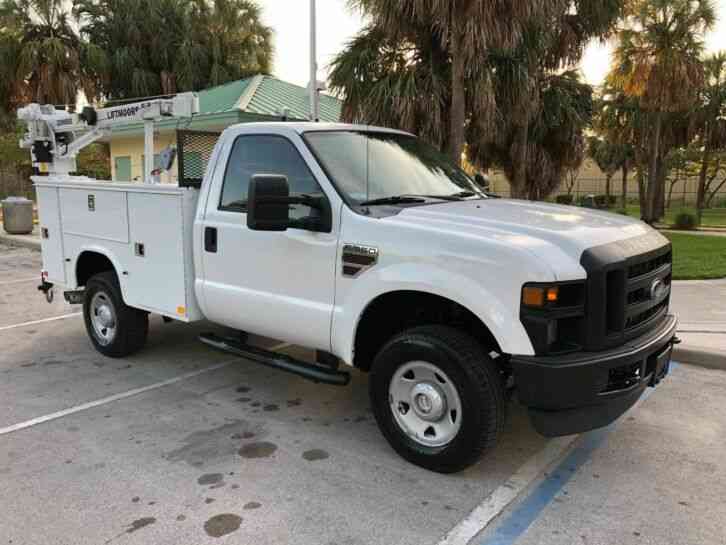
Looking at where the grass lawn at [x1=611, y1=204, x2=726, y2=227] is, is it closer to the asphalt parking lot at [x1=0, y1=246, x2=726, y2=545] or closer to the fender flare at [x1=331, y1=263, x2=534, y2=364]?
the asphalt parking lot at [x1=0, y1=246, x2=726, y2=545]

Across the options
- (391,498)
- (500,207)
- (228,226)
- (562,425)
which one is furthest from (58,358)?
(562,425)

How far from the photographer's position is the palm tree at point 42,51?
2027cm

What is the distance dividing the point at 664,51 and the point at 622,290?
61.2 ft

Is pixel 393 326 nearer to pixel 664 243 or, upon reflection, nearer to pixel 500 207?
pixel 500 207

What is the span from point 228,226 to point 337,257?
108cm

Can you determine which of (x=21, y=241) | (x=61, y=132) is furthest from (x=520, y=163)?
(x=21, y=241)

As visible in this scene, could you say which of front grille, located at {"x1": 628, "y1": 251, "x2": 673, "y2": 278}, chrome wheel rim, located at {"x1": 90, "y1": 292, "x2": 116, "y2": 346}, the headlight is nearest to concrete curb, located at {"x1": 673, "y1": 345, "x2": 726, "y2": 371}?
front grille, located at {"x1": 628, "y1": 251, "x2": 673, "y2": 278}

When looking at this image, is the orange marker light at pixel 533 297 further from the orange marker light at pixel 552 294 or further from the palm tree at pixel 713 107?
the palm tree at pixel 713 107

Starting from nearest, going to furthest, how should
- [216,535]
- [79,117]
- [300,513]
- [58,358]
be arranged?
[216,535], [300,513], [58,358], [79,117]

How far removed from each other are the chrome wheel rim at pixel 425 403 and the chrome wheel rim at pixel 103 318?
10.5 feet

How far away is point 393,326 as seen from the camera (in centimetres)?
411

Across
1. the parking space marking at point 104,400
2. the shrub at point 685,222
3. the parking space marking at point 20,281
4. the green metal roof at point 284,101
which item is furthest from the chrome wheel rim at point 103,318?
the shrub at point 685,222

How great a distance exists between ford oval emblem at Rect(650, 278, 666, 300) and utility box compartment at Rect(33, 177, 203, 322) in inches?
131

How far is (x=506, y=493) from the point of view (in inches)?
137
